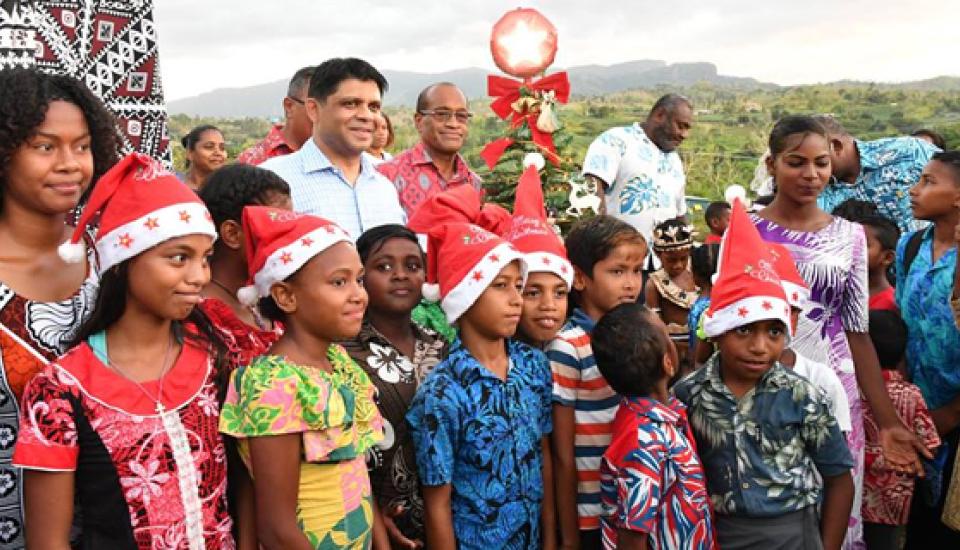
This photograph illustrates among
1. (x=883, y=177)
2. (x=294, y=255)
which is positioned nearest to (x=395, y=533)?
(x=294, y=255)

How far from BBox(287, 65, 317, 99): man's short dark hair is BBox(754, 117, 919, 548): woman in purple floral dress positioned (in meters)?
3.37

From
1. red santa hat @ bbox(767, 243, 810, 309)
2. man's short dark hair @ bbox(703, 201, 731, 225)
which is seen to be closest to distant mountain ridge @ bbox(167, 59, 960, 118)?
man's short dark hair @ bbox(703, 201, 731, 225)

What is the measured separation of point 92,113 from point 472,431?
4.84ft

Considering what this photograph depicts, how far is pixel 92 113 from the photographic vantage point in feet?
7.17

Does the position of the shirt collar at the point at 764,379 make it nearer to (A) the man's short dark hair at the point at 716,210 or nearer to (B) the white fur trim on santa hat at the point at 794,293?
(B) the white fur trim on santa hat at the point at 794,293

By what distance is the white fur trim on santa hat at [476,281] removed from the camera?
2.48 metres

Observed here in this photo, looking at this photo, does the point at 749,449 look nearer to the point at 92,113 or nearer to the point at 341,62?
the point at 92,113

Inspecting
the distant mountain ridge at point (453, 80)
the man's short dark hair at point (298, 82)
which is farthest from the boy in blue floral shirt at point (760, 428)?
the distant mountain ridge at point (453, 80)

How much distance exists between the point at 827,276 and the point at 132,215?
262cm

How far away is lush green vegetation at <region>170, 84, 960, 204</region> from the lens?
1281cm

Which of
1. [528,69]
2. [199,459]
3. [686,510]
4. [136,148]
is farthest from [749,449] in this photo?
Result: [528,69]

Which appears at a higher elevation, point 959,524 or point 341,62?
point 341,62

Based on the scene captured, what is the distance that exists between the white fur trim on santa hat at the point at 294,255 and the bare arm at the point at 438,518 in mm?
801

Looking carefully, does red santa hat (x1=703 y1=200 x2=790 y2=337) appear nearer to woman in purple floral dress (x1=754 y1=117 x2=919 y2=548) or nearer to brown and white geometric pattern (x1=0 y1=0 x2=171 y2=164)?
woman in purple floral dress (x1=754 y1=117 x2=919 y2=548)
